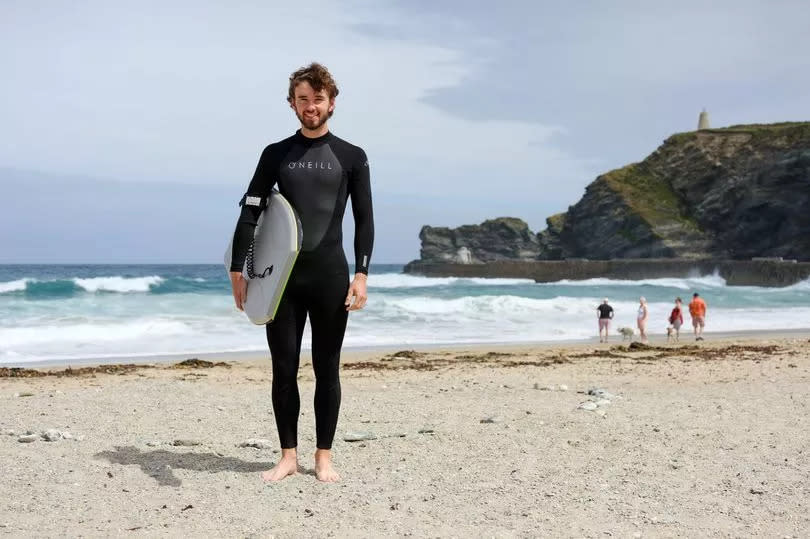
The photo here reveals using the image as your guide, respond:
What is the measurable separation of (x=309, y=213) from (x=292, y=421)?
3.89ft

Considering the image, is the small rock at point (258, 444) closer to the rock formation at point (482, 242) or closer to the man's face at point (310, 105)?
the man's face at point (310, 105)

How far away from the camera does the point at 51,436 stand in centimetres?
539

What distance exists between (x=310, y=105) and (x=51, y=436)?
298 centimetres

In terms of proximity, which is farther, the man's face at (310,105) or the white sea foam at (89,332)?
the white sea foam at (89,332)

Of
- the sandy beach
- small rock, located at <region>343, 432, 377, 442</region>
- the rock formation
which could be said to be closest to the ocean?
the sandy beach

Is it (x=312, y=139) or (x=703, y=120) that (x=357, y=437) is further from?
(x=703, y=120)

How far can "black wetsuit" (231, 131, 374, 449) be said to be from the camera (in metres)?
4.26

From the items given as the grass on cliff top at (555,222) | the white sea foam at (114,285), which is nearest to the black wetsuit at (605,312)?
the white sea foam at (114,285)

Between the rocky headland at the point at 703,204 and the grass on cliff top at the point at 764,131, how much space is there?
0.10 m

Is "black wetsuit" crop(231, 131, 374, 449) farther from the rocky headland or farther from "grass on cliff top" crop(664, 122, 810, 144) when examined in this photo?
"grass on cliff top" crop(664, 122, 810, 144)

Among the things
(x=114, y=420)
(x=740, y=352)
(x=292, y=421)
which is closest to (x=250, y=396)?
(x=114, y=420)

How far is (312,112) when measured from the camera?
432 cm

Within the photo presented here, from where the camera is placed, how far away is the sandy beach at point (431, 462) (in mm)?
3590

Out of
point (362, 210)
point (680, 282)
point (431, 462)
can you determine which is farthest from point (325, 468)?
point (680, 282)
